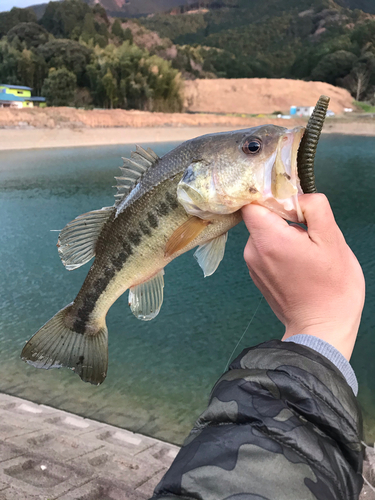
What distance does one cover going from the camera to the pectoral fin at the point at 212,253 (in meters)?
1.77

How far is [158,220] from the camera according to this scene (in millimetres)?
1727

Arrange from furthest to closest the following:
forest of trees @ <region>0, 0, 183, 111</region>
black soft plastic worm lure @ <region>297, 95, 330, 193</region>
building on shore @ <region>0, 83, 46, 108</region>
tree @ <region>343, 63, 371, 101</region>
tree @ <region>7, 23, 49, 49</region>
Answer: tree @ <region>343, 63, 371, 101</region>
tree @ <region>7, 23, 49, 49</region>
forest of trees @ <region>0, 0, 183, 111</region>
building on shore @ <region>0, 83, 46, 108</region>
black soft plastic worm lure @ <region>297, 95, 330, 193</region>

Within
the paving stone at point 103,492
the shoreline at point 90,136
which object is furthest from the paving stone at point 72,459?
the shoreline at point 90,136

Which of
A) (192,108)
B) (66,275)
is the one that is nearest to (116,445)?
(66,275)

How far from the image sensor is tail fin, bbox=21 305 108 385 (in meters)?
1.91

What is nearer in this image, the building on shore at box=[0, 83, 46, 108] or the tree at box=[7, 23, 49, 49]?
the building on shore at box=[0, 83, 46, 108]

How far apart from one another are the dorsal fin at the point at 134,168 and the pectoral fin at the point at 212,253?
0.41 meters

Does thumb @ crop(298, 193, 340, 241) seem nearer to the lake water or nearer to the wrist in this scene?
the wrist

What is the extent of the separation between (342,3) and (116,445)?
14060 cm

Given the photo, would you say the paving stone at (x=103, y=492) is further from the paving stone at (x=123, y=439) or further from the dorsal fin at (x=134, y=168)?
the dorsal fin at (x=134, y=168)

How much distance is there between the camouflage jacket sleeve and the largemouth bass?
556 millimetres

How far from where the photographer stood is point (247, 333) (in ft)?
18.9

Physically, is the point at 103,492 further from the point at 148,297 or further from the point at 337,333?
the point at 337,333

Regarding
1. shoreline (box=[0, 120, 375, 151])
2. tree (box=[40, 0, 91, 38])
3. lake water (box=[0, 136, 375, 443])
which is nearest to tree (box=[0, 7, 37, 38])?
tree (box=[40, 0, 91, 38])
